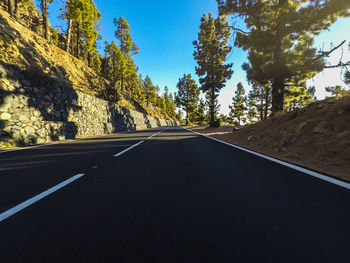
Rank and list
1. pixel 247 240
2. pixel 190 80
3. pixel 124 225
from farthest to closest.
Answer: pixel 190 80, pixel 124 225, pixel 247 240

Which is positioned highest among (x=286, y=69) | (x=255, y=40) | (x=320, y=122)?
(x=255, y=40)

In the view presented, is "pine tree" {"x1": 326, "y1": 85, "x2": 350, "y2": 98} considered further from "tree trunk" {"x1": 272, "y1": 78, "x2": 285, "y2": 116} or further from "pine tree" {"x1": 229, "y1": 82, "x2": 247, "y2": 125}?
"pine tree" {"x1": 229, "y1": 82, "x2": 247, "y2": 125}

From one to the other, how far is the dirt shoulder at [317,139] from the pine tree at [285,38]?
6.98ft

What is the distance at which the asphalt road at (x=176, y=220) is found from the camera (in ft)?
3.69

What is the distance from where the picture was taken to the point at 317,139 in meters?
4.84

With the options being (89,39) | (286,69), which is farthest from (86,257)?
(89,39)

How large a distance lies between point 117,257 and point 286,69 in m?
9.77

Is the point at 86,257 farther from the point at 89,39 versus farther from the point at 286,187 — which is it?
the point at 89,39

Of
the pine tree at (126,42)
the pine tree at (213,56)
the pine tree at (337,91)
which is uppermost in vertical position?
the pine tree at (126,42)

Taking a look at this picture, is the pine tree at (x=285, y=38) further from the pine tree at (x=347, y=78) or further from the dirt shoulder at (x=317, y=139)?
the dirt shoulder at (x=317, y=139)

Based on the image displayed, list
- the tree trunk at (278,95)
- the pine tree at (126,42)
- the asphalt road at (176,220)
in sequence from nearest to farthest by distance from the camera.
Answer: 1. the asphalt road at (176,220)
2. the tree trunk at (278,95)
3. the pine tree at (126,42)

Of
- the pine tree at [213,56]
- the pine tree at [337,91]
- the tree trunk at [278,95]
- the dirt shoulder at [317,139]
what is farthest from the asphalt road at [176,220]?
the pine tree at [213,56]

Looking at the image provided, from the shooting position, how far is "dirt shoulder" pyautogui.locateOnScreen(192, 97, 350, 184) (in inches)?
140

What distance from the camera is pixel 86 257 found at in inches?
42.6
